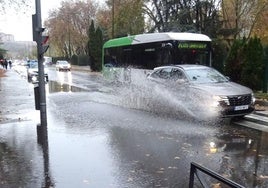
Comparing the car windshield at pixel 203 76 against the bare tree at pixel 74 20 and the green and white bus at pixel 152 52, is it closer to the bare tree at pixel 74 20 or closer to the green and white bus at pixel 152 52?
the green and white bus at pixel 152 52

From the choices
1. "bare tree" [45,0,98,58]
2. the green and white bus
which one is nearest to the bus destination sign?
the green and white bus

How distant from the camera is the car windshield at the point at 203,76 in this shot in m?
13.4

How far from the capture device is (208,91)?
480 inches

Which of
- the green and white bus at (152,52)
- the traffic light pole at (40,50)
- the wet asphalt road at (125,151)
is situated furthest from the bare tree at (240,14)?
the traffic light pole at (40,50)

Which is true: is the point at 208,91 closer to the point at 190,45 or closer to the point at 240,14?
the point at 190,45

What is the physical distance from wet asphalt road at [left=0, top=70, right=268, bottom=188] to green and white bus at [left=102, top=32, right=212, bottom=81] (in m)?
7.32

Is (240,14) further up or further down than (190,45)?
further up

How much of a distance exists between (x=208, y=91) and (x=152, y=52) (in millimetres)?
11086

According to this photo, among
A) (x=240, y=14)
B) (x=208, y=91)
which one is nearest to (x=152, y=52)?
(x=208, y=91)

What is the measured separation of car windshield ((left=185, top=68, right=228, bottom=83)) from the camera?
13422mm

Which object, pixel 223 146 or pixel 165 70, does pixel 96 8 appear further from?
pixel 223 146

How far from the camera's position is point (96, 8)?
259ft

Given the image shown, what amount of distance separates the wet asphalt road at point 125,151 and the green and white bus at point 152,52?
24.0ft

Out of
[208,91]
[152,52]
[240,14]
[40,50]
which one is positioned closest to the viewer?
[40,50]
